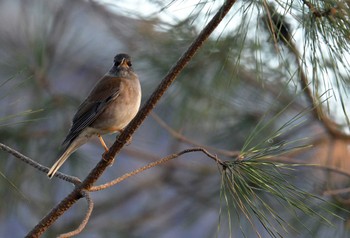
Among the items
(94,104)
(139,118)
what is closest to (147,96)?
(94,104)

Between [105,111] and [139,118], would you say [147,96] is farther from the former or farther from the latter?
[139,118]

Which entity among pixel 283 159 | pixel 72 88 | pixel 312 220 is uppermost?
pixel 72 88

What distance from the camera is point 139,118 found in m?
1.73

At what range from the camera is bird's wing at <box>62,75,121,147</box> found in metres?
2.55

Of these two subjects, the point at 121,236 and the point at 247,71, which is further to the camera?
the point at 121,236

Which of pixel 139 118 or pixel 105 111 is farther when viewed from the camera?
pixel 105 111

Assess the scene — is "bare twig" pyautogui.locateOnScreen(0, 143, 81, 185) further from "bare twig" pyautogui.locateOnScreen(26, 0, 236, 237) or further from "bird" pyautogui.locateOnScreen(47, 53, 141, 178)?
"bird" pyautogui.locateOnScreen(47, 53, 141, 178)

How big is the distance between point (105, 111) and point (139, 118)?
910 millimetres

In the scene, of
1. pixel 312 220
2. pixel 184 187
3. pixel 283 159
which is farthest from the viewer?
pixel 184 187

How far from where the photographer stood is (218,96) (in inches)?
125

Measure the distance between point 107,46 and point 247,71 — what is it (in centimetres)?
78

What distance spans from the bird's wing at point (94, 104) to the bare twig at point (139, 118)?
76 centimetres

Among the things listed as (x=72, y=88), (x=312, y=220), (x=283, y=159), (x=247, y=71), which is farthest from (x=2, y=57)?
(x=312, y=220)

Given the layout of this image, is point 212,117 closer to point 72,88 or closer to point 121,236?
point 72,88
